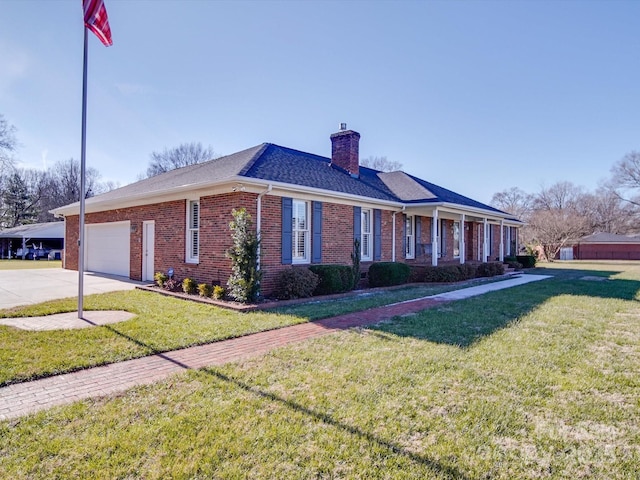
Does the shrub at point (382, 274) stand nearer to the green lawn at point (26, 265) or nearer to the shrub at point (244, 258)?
Result: the shrub at point (244, 258)

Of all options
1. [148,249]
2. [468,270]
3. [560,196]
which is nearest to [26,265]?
[148,249]

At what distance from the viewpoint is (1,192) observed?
4166 centimetres

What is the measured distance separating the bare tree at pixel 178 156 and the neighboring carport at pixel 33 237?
14.6m

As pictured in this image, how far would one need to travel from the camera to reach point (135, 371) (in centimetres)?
451

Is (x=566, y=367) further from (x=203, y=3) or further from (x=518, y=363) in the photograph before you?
(x=203, y=3)

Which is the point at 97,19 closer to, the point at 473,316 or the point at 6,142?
the point at 473,316

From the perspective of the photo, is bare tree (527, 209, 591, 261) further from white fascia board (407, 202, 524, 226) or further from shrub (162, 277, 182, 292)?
shrub (162, 277, 182, 292)

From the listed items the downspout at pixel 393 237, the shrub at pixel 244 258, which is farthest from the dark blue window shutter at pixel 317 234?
the downspout at pixel 393 237

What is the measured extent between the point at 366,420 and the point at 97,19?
27.3ft

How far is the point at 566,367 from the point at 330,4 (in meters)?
10.2

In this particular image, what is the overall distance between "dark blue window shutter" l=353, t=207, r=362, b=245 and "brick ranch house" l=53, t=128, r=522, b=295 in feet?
0.12

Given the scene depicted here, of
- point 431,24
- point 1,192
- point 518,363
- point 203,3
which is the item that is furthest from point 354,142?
point 1,192

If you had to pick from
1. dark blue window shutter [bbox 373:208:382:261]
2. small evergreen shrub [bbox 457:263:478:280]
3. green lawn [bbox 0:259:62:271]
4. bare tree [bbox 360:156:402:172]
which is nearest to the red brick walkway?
dark blue window shutter [bbox 373:208:382:261]

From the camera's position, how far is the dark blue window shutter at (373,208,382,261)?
551 inches
